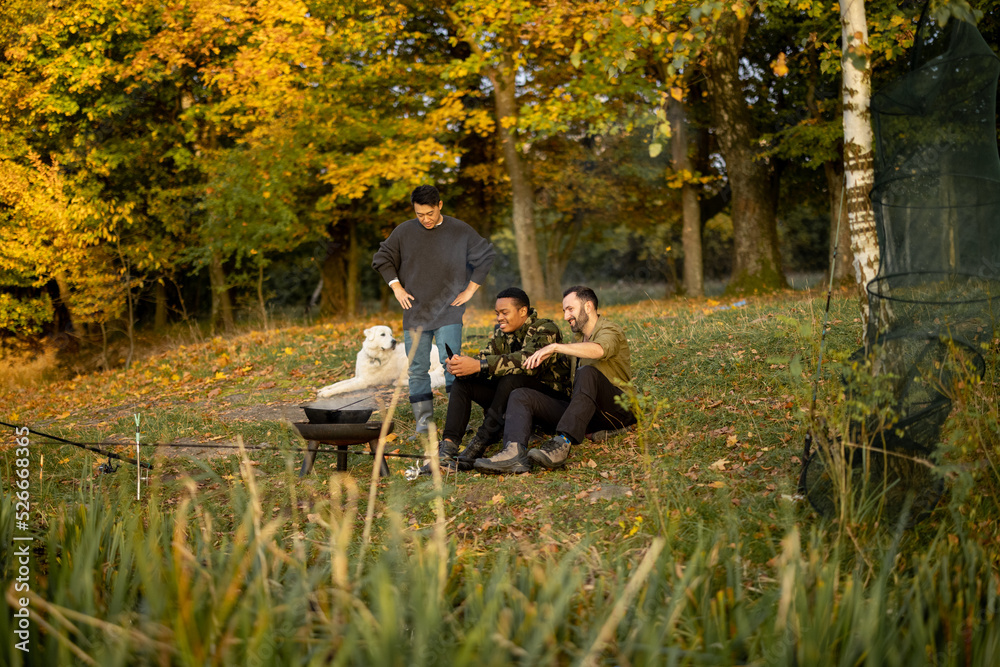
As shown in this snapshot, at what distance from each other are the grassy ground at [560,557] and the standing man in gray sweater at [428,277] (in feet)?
2.59

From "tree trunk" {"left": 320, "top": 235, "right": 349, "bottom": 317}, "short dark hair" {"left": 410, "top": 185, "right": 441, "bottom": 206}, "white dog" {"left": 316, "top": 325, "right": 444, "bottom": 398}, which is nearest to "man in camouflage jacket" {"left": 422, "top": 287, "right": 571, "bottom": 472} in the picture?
"short dark hair" {"left": 410, "top": 185, "right": 441, "bottom": 206}

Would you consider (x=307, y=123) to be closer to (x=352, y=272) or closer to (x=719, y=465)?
(x=352, y=272)

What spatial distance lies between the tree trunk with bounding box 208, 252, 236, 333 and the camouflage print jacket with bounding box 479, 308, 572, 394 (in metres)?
12.5

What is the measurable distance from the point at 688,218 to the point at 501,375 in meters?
13.0

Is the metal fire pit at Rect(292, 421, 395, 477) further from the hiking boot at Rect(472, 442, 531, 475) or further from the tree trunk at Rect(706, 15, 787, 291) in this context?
the tree trunk at Rect(706, 15, 787, 291)

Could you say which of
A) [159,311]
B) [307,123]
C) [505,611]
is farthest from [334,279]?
[505,611]

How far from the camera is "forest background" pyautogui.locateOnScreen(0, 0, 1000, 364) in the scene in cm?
1366

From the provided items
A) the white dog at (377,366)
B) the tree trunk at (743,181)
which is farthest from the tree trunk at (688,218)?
the white dog at (377,366)

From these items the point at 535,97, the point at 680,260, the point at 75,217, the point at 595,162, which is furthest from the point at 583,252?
the point at 75,217

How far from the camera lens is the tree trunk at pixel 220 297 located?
671 inches

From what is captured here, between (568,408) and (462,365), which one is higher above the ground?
(462,365)

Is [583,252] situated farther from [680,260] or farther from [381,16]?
[381,16]

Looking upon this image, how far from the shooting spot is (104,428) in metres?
7.48

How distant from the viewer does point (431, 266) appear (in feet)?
19.6
